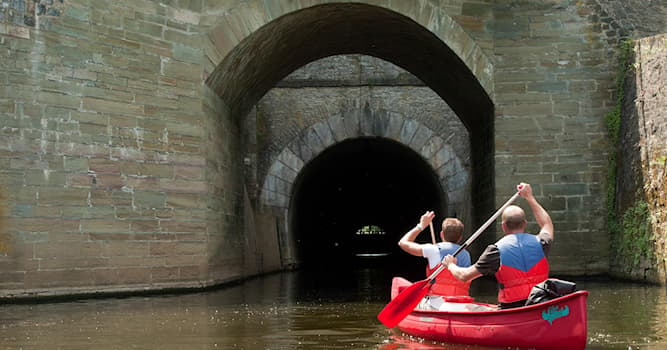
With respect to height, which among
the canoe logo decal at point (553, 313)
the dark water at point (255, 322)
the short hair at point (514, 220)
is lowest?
the dark water at point (255, 322)

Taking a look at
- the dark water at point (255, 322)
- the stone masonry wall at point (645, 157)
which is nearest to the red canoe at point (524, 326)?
the dark water at point (255, 322)

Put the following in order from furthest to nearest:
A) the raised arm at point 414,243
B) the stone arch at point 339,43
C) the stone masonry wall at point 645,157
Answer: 1. the stone arch at point 339,43
2. the stone masonry wall at point 645,157
3. the raised arm at point 414,243

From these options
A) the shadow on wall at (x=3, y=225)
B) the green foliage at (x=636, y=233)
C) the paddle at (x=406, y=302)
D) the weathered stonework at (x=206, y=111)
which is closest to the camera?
the paddle at (x=406, y=302)

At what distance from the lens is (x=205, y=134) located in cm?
1201

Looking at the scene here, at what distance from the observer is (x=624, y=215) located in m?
12.1

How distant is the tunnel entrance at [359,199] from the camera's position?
21.2m

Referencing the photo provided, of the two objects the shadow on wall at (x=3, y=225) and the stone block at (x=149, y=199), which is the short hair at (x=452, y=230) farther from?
the shadow on wall at (x=3, y=225)

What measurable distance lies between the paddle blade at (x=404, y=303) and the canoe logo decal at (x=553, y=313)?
1.34 metres

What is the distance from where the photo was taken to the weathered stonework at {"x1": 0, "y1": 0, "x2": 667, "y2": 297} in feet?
34.1

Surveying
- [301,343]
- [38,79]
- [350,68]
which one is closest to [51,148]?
[38,79]

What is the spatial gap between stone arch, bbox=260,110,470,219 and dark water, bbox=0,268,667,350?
7.68 m

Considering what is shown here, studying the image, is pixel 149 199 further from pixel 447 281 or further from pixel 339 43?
pixel 447 281

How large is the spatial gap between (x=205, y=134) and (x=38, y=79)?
8.71 feet

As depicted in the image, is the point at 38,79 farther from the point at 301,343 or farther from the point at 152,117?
the point at 301,343
